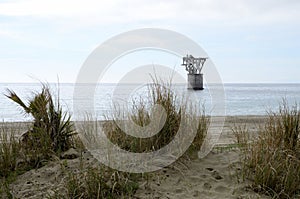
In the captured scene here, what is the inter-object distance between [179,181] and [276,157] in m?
1.32

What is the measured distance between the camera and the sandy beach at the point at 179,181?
178 inches

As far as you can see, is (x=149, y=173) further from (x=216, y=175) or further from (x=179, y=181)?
(x=216, y=175)

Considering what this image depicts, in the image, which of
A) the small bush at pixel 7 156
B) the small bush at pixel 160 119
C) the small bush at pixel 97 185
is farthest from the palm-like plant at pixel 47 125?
the small bush at pixel 97 185

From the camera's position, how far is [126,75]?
17.8 feet

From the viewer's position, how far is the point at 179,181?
4816 mm

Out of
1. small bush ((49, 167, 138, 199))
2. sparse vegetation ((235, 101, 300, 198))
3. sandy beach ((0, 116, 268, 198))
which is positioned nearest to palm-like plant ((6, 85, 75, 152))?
sandy beach ((0, 116, 268, 198))

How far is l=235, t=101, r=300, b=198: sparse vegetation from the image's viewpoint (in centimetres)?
457

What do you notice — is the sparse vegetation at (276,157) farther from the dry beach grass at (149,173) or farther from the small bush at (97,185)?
the small bush at (97,185)

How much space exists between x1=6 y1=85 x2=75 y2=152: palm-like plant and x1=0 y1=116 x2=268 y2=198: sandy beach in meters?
0.44

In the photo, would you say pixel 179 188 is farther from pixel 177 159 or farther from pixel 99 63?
pixel 99 63

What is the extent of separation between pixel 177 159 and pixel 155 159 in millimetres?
320

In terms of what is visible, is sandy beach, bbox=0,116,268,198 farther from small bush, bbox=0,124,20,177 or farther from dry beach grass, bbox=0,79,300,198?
small bush, bbox=0,124,20,177

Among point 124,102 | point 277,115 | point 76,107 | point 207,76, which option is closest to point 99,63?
point 124,102

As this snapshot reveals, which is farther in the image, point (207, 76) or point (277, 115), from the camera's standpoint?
point (207, 76)
